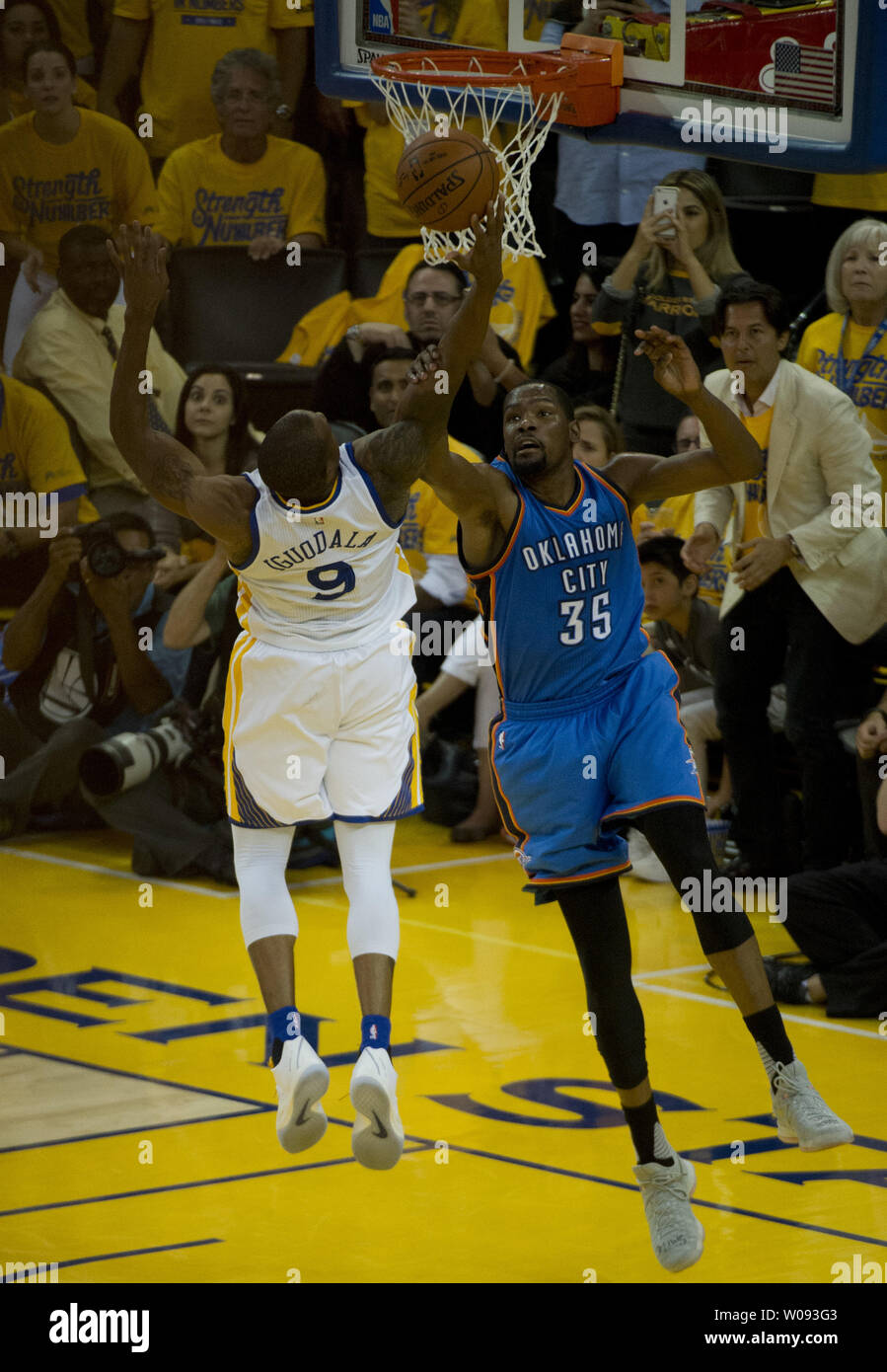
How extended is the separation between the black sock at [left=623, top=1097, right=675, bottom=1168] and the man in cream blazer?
10.4 feet

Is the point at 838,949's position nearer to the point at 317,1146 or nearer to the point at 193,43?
the point at 317,1146

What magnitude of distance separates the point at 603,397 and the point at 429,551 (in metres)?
1.25

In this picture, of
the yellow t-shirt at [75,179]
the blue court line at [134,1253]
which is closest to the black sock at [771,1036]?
the blue court line at [134,1253]

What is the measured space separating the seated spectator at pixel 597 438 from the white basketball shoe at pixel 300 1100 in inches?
170

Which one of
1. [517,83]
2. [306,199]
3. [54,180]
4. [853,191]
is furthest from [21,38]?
[517,83]

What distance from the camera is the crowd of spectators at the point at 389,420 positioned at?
8023mm

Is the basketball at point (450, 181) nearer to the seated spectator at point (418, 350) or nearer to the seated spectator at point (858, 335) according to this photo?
the seated spectator at point (858, 335)

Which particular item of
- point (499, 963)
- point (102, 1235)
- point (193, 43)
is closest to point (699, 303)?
point (499, 963)

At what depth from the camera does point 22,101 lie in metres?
12.2

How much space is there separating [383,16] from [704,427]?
322 cm

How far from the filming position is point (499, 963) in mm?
8039

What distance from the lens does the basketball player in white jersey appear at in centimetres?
515

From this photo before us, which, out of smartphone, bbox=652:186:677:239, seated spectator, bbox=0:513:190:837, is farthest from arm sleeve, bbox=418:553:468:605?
smartphone, bbox=652:186:677:239

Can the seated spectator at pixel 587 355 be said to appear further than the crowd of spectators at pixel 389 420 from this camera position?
Yes
